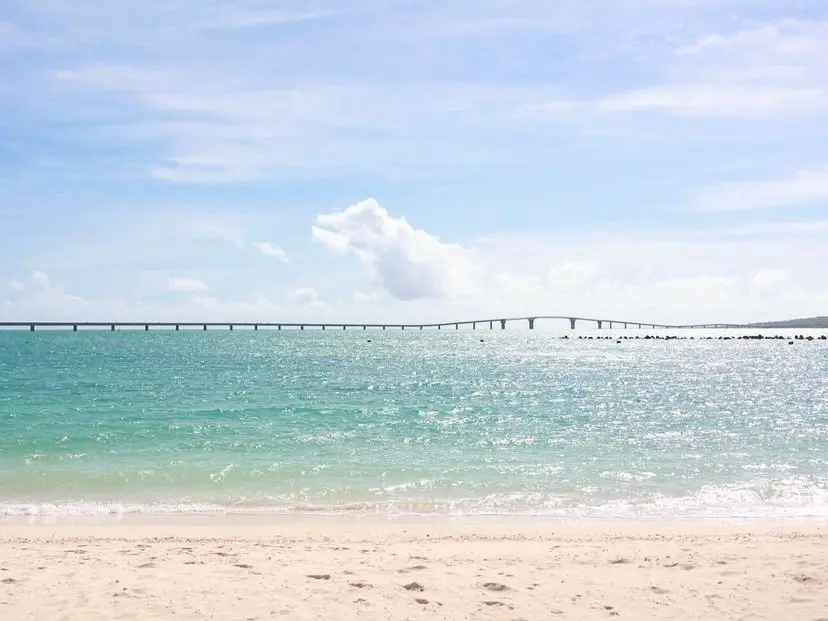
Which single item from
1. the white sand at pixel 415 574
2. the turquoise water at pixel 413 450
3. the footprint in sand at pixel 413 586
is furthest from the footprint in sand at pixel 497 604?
the turquoise water at pixel 413 450

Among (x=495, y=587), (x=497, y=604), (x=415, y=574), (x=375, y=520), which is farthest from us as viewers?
(x=375, y=520)

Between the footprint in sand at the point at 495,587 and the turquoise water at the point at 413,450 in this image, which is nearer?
the footprint in sand at the point at 495,587

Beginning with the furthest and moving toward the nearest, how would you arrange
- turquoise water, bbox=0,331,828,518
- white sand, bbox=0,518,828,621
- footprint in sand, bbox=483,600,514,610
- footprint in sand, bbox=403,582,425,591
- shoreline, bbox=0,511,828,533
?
turquoise water, bbox=0,331,828,518, shoreline, bbox=0,511,828,533, footprint in sand, bbox=403,582,425,591, footprint in sand, bbox=483,600,514,610, white sand, bbox=0,518,828,621

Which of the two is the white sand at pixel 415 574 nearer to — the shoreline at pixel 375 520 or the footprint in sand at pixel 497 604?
the footprint in sand at pixel 497 604

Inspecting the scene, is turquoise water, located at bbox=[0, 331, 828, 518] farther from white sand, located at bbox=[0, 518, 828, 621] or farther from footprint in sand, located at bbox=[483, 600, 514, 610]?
footprint in sand, located at bbox=[483, 600, 514, 610]

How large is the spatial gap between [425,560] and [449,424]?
69.7 ft

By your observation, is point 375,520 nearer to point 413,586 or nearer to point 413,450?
point 413,586

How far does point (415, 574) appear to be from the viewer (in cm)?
1111

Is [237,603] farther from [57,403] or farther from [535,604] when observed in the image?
[57,403]

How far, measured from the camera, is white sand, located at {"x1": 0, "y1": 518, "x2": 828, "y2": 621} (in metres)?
9.51

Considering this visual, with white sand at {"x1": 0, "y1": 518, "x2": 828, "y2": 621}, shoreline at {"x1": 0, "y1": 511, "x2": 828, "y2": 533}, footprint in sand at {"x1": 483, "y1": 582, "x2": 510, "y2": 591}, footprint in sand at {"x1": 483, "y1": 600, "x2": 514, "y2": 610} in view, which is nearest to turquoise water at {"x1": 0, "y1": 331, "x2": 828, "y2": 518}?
shoreline at {"x1": 0, "y1": 511, "x2": 828, "y2": 533}

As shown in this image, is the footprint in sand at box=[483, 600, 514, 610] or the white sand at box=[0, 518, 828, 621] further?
the footprint in sand at box=[483, 600, 514, 610]

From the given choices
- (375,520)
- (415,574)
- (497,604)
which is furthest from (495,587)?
(375,520)

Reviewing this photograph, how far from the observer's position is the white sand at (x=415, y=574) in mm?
9508
